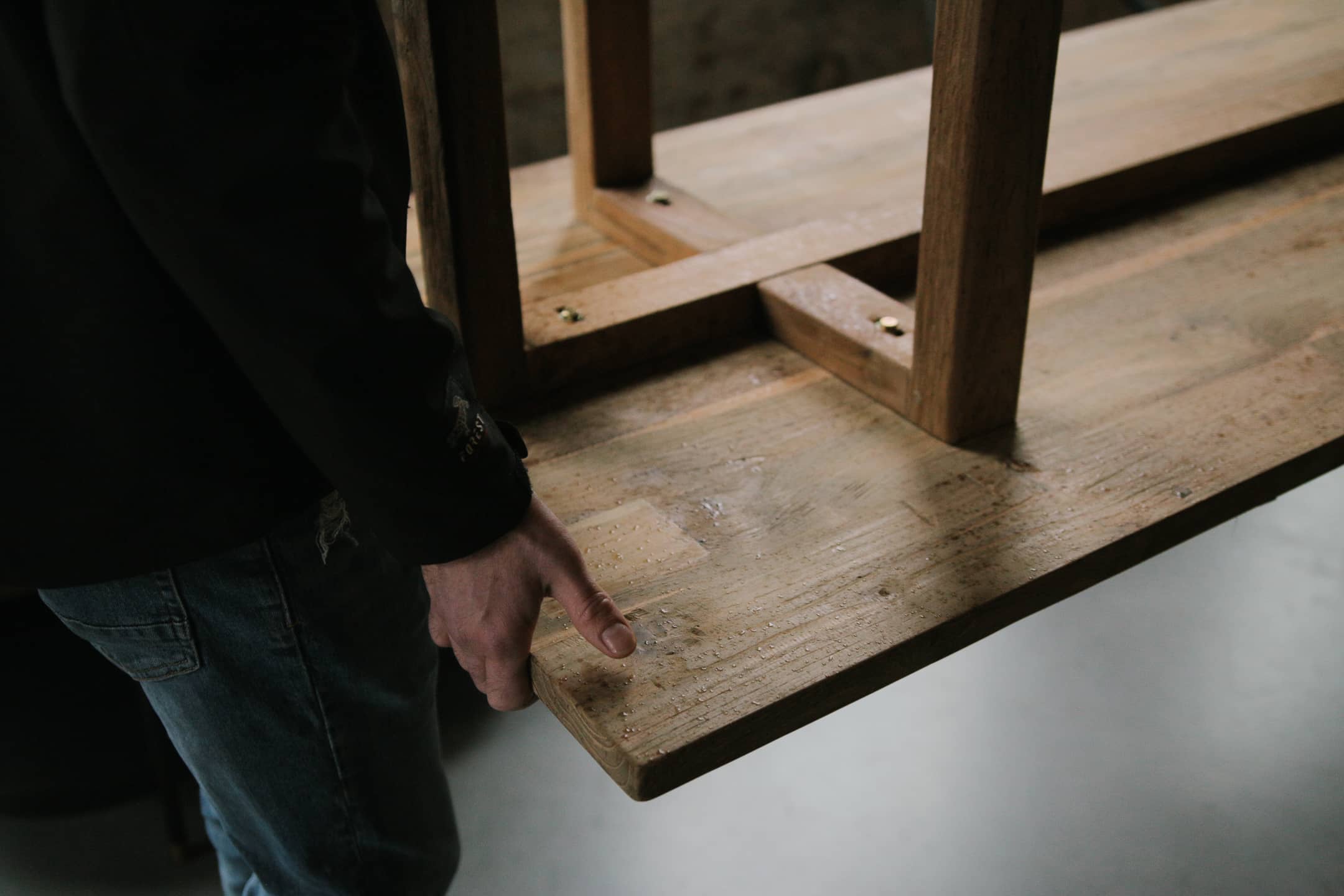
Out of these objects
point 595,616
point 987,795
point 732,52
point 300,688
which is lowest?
point 987,795

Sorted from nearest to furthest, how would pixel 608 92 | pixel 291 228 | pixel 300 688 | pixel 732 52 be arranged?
1. pixel 291 228
2. pixel 300 688
3. pixel 608 92
4. pixel 732 52

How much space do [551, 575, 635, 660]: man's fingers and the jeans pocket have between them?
28cm

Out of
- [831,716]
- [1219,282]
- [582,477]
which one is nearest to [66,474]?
[582,477]

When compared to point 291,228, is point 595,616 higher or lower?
lower

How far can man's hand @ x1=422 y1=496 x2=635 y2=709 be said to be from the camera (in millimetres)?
766

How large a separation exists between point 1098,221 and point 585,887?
1109 millimetres

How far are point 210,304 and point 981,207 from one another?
57 cm

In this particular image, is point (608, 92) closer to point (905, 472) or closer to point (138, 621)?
point (905, 472)

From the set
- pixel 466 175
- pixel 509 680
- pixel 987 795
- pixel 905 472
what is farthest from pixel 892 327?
pixel 987 795

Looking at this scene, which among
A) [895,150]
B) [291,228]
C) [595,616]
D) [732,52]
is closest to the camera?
[291,228]

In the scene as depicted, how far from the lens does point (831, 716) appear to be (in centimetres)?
199

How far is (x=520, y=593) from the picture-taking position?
773 millimetres

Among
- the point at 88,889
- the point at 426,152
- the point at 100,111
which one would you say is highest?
the point at 100,111

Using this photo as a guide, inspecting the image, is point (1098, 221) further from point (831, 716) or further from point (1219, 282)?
point (831, 716)
